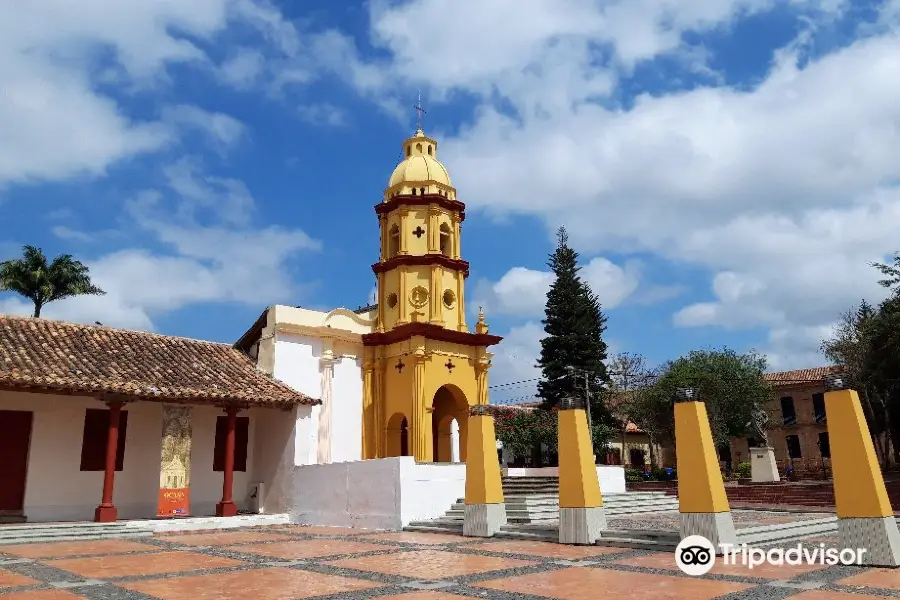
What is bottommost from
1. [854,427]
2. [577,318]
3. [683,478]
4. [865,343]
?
[683,478]

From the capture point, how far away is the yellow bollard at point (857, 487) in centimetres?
883

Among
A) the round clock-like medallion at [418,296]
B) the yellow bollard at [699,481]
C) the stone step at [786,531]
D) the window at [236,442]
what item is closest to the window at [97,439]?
the window at [236,442]

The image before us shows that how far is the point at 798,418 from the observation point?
45625 millimetres

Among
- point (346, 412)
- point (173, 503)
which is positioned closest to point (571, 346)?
point (346, 412)

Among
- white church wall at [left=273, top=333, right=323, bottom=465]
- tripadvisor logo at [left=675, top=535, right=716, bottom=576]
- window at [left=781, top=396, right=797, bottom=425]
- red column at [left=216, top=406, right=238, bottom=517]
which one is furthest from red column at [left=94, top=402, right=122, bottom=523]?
window at [left=781, top=396, right=797, bottom=425]

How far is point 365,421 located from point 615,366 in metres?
23.0

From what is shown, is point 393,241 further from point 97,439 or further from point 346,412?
point 97,439

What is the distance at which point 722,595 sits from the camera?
6.89m

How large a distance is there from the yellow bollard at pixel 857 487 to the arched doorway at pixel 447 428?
1433cm

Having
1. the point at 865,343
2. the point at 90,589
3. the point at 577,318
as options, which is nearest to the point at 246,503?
the point at 90,589

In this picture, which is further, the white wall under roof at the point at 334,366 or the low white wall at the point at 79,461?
the white wall under roof at the point at 334,366

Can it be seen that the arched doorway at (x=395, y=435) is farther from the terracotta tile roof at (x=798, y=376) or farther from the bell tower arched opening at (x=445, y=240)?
the terracotta tile roof at (x=798, y=376)

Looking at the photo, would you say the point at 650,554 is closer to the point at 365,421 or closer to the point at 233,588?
the point at 233,588

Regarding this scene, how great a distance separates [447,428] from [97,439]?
10815mm
